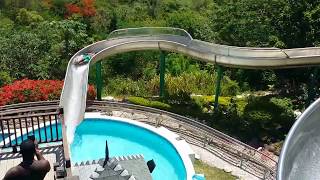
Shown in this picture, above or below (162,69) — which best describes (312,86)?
below

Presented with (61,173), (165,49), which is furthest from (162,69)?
(61,173)

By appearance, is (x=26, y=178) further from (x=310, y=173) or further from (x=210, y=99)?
(x=210, y=99)

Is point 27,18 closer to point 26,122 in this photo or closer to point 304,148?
point 26,122

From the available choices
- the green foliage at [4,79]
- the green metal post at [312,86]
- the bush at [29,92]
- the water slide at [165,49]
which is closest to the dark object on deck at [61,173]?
the water slide at [165,49]

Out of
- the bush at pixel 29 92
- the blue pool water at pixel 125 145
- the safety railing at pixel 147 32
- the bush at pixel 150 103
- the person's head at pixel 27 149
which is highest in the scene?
the safety railing at pixel 147 32

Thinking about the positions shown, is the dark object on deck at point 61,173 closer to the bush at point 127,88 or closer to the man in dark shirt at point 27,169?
the man in dark shirt at point 27,169

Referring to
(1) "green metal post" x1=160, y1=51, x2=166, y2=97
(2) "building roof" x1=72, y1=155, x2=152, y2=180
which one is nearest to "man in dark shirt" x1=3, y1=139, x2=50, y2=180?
(2) "building roof" x1=72, y1=155, x2=152, y2=180

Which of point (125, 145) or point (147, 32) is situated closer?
point (125, 145)
